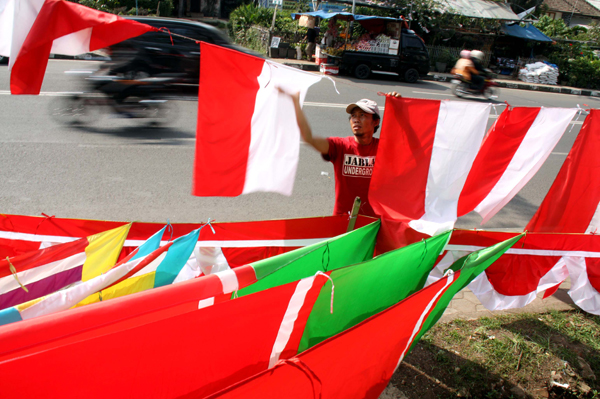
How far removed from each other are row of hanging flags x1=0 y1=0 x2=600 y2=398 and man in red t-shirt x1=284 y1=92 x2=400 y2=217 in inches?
7.6

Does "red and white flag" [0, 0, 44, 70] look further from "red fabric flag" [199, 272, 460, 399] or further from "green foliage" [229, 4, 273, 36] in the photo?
"green foliage" [229, 4, 273, 36]

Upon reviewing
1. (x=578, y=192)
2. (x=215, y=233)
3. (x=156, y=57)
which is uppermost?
(x=156, y=57)

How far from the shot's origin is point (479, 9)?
78.0 ft

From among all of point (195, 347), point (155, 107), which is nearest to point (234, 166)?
point (195, 347)

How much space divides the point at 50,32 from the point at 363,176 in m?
2.03

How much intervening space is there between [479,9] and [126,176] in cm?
2406

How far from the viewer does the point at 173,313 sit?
4.91 feet

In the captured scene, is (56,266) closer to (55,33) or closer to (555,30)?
(55,33)

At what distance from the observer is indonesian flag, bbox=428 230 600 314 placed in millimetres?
2885

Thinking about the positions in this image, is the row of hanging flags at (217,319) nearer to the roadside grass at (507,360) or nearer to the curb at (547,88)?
the roadside grass at (507,360)

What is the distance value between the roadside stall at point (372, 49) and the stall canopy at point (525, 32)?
31.6ft

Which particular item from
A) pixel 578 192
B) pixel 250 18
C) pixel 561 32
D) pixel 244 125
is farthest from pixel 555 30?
pixel 244 125

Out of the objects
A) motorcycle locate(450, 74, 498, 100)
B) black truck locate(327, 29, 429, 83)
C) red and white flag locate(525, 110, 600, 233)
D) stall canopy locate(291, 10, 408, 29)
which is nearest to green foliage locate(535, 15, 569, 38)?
black truck locate(327, 29, 429, 83)

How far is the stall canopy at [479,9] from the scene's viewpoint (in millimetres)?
22734
